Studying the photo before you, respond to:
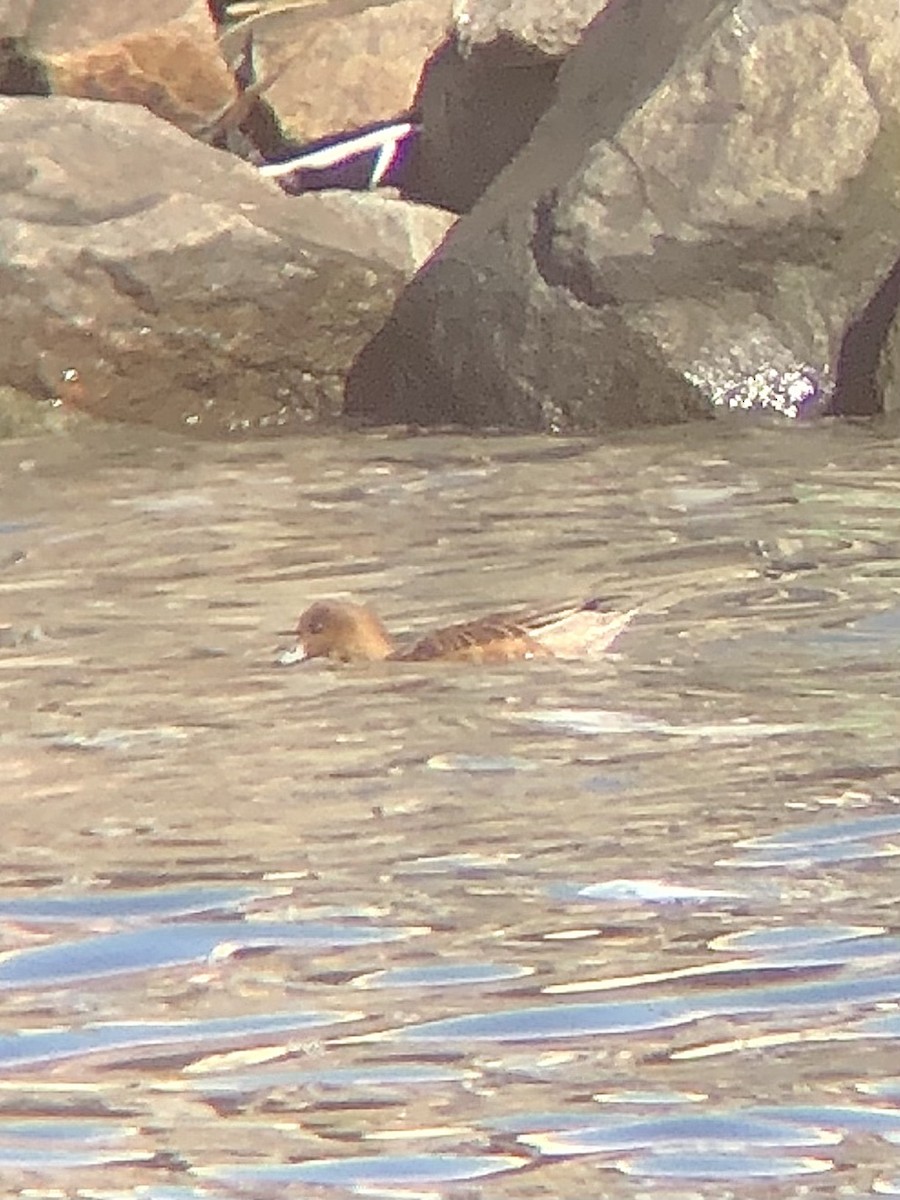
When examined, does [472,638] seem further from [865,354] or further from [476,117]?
[476,117]

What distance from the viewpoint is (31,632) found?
6223mm

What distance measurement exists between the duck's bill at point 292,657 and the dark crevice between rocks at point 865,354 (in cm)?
448

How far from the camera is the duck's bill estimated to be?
578 centimetres

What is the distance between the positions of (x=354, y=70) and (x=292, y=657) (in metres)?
7.05

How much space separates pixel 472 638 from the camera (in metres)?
5.63

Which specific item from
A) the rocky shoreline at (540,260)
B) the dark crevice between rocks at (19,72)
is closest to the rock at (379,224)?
the rocky shoreline at (540,260)

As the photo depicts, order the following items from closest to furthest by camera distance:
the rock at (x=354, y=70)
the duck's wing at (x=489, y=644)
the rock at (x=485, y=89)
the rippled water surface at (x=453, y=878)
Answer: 1. the rippled water surface at (x=453, y=878)
2. the duck's wing at (x=489, y=644)
3. the rock at (x=485, y=89)
4. the rock at (x=354, y=70)

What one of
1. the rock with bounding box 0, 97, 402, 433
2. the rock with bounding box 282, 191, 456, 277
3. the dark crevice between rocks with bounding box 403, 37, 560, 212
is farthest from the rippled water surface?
the dark crevice between rocks with bounding box 403, 37, 560, 212

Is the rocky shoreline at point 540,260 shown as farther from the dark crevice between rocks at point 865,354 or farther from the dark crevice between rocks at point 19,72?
the dark crevice between rocks at point 19,72

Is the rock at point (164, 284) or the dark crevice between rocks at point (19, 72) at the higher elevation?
the dark crevice between rocks at point (19, 72)

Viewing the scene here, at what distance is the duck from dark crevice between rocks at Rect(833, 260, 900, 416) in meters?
4.24

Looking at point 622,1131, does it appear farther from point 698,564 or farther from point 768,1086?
point 698,564

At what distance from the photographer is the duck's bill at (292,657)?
5.78 meters

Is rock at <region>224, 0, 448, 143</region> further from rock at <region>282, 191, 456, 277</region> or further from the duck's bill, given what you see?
the duck's bill
